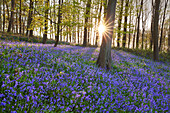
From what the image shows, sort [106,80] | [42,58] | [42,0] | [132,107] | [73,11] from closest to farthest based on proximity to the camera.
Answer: [132,107] < [106,80] < [42,58] < [73,11] < [42,0]

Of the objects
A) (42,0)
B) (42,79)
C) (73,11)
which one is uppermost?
(42,0)

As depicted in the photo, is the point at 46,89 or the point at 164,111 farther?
the point at 164,111

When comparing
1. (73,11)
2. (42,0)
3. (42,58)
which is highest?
(42,0)

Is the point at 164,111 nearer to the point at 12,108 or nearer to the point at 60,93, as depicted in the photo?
the point at 60,93

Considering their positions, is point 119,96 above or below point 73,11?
below

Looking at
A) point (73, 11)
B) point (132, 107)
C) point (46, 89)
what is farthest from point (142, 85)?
point (73, 11)

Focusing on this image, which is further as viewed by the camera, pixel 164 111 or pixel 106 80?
pixel 106 80

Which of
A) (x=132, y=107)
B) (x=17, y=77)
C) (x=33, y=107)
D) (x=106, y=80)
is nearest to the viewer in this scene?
(x=33, y=107)

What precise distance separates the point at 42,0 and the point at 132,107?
15629 mm

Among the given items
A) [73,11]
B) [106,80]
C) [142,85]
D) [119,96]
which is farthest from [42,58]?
[73,11]

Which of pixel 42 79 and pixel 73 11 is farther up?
pixel 73 11

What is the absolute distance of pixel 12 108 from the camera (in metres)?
2.72

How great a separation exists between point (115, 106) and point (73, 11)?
10.6 meters

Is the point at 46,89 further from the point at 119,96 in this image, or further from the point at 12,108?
the point at 119,96
